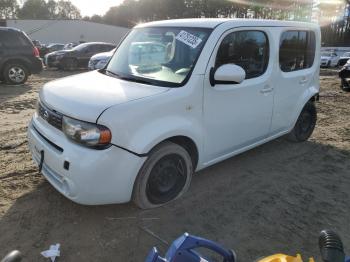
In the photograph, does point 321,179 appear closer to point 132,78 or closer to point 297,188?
point 297,188

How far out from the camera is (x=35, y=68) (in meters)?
11.9

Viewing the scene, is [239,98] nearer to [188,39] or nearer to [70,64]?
[188,39]

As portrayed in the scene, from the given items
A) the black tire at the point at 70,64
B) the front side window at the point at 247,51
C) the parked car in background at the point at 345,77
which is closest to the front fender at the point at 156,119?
the front side window at the point at 247,51

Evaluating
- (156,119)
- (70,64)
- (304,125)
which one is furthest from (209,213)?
(70,64)

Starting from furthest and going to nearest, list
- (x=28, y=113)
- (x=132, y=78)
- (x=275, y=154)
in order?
(x=28, y=113) → (x=275, y=154) → (x=132, y=78)

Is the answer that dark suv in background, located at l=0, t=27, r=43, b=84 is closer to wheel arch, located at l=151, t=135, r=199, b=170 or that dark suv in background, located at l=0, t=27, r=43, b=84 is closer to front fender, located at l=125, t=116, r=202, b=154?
wheel arch, located at l=151, t=135, r=199, b=170

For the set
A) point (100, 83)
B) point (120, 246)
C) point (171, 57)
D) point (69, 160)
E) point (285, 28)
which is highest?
point (285, 28)

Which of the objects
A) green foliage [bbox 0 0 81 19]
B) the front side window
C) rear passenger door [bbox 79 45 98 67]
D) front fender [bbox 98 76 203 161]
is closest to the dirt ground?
front fender [bbox 98 76 203 161]

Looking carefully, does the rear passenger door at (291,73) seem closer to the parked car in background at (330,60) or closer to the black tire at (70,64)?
the black tire at (70,64)

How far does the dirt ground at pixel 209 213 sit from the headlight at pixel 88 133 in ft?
2.69

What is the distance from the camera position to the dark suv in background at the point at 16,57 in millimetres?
11141

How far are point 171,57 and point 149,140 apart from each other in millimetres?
1073

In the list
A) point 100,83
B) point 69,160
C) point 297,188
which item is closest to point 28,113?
point 100,83

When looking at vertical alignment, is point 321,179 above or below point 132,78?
below
